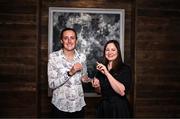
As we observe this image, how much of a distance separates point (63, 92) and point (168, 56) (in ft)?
6.54

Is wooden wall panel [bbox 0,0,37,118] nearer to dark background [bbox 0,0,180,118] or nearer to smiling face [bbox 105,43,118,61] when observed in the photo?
dark background [bbox 0,0,180,118]

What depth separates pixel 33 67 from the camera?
14.0ft

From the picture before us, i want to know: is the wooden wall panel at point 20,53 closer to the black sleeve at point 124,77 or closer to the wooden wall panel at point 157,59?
the wooden wall panel at point 157,59

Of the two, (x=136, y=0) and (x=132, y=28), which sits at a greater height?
(x=136, y=0)

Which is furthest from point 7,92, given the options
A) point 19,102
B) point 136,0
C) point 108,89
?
point 136,0

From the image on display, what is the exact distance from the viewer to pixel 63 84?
312 centimetres

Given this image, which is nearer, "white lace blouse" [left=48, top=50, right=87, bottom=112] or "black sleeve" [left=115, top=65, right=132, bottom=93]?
"black sleeve" [left=115, top=65, right=132, bottom=93]

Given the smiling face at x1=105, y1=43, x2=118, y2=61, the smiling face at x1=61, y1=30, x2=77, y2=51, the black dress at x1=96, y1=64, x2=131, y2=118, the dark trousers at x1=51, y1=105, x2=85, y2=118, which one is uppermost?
the smiling face at x1=61, y1=30, x2=77, y2=51

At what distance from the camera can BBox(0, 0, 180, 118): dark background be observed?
169 inches

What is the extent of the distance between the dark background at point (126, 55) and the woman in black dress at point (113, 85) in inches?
57.6

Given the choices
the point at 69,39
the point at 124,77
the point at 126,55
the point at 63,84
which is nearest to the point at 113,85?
the point at 124,77

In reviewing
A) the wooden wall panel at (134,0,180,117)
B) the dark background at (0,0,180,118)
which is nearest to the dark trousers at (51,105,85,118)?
the dark background at (0,0,180,118)

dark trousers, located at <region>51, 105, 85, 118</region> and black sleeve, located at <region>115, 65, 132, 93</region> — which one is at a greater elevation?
black sleeve, located at <region>115, 65, 132, 93</region>

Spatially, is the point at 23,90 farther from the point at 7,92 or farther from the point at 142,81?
the point at 142,81
